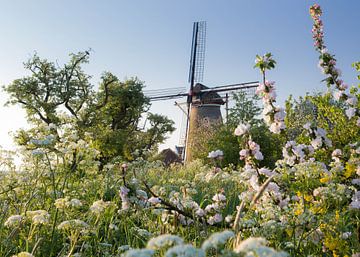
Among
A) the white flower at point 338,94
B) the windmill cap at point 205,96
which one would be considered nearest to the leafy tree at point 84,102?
the windmill cap at point 205,96

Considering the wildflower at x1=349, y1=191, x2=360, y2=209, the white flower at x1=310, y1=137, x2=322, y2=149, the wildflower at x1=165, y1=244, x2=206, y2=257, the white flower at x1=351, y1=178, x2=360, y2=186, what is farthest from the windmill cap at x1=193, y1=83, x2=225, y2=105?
the wildflower at x1=165, y1=244, x2=206, y2=257

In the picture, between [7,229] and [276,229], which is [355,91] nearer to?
[276,229]

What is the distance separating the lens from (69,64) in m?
30.1

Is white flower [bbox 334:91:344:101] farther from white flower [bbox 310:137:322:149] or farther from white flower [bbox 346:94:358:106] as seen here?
white flower [bbox 310:137:322:149]

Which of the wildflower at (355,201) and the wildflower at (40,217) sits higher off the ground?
the wildflower at (355,201)

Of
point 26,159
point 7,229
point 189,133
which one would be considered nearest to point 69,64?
point 189,133

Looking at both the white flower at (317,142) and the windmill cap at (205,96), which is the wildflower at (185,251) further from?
the windmill cap at (205,96)

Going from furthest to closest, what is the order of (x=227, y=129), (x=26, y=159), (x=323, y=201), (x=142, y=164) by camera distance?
(x=227, y=129) < (x=142, y=164) < (x=26, y=159) < (x=323, y=201)

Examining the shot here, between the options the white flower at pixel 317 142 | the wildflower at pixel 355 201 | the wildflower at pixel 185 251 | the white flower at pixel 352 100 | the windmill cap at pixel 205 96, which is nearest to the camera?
the wildflower at pixel 185 251

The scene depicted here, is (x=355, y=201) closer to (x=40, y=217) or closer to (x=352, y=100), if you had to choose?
(x=352, y=100)

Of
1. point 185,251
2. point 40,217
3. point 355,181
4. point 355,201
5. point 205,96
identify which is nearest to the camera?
point 185,251

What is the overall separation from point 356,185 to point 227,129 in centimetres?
2174

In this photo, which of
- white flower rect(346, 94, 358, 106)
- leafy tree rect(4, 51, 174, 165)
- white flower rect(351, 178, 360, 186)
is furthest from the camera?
leafy tree rect(4, 51, 174, 165)

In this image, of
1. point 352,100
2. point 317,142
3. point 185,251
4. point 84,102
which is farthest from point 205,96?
point 185,251
